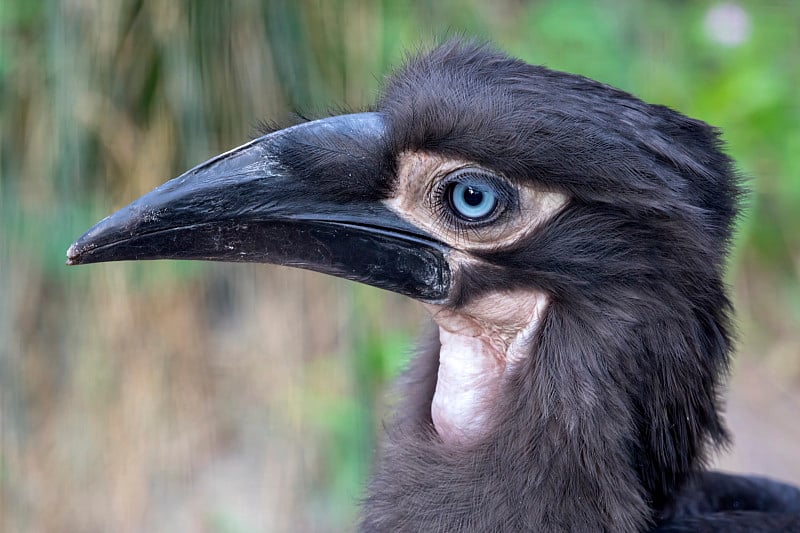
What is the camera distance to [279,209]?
1445 millimetres

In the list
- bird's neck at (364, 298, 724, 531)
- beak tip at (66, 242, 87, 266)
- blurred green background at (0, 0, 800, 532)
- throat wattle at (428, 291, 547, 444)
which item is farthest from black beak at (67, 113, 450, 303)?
blurred green background at (0, 0, 800, 532)

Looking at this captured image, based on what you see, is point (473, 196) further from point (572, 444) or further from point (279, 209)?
point (572, 444)

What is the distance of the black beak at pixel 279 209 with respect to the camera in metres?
1.44

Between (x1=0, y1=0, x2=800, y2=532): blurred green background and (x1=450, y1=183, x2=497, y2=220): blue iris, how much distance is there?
1.18 m

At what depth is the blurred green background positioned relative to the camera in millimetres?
2709

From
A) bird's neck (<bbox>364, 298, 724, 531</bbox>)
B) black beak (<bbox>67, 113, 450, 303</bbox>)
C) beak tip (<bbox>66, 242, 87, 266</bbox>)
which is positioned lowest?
bird's neck (<bbox>364, 298, 724, 531</bbox>)

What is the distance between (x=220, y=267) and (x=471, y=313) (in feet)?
5.43

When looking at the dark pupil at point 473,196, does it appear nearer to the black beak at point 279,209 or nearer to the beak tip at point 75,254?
the black beak at point 279,209

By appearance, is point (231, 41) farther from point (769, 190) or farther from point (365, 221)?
point (769, 190)

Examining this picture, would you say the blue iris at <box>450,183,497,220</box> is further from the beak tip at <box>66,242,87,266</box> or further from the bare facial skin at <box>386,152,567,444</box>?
the beak tip at <box>66,242,87,266</box>

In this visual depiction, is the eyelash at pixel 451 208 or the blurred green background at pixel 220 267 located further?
Result: the blurred green background at pixel 220 267

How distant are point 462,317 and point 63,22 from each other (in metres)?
1.66

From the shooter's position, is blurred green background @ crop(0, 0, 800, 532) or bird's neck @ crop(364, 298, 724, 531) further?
blurred green background @ crop(0, 0, 800, 532)

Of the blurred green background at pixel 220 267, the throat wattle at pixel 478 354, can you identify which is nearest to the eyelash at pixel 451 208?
the throat wattle at pixel 478 354
